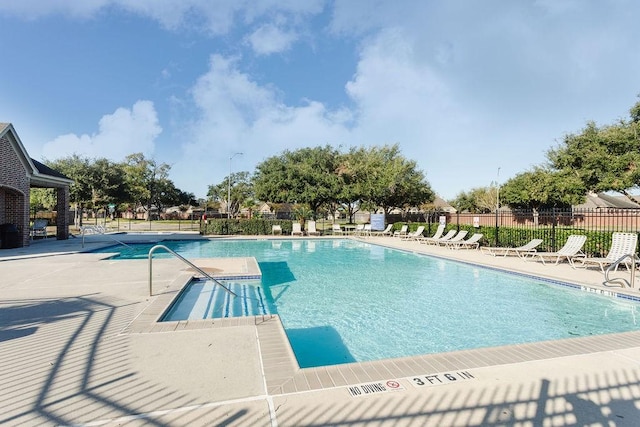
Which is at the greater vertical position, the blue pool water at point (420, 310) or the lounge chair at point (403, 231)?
the lounge chair at point (403, 231)

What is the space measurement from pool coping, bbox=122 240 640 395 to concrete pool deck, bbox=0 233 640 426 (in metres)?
0.01

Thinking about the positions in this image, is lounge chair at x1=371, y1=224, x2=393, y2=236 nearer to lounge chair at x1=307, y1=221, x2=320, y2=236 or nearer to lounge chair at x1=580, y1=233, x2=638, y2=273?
lounge chair at x1=307, y1=221, x2=320, y2=236

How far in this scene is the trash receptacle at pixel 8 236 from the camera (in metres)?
13.5

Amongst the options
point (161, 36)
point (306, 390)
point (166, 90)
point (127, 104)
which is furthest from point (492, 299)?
point (127, 104)

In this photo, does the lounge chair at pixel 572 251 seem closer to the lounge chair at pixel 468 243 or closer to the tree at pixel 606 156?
the lounge chair at pixel 468 243

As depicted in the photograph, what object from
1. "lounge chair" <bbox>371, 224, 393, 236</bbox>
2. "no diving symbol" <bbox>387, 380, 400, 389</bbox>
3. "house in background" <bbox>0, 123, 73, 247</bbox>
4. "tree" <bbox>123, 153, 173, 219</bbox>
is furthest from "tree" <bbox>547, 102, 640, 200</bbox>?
"tree" <bbox>123, 153, 173, 219</bbox>

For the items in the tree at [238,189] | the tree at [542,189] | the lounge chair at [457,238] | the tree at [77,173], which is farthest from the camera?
the tree at [238,189]

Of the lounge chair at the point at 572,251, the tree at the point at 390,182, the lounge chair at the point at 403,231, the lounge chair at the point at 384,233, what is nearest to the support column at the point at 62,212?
the lounge chair at the point at 384,233

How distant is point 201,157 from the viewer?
3931 cm

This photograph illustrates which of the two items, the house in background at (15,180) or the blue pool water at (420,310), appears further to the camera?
the house in background at (15,180)

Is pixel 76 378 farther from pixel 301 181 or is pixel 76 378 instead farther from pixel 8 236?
pixel 301 181

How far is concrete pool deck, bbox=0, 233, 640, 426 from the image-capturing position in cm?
248

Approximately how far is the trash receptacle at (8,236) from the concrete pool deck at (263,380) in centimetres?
1170

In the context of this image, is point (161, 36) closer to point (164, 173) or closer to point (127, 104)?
point (127, 104)
